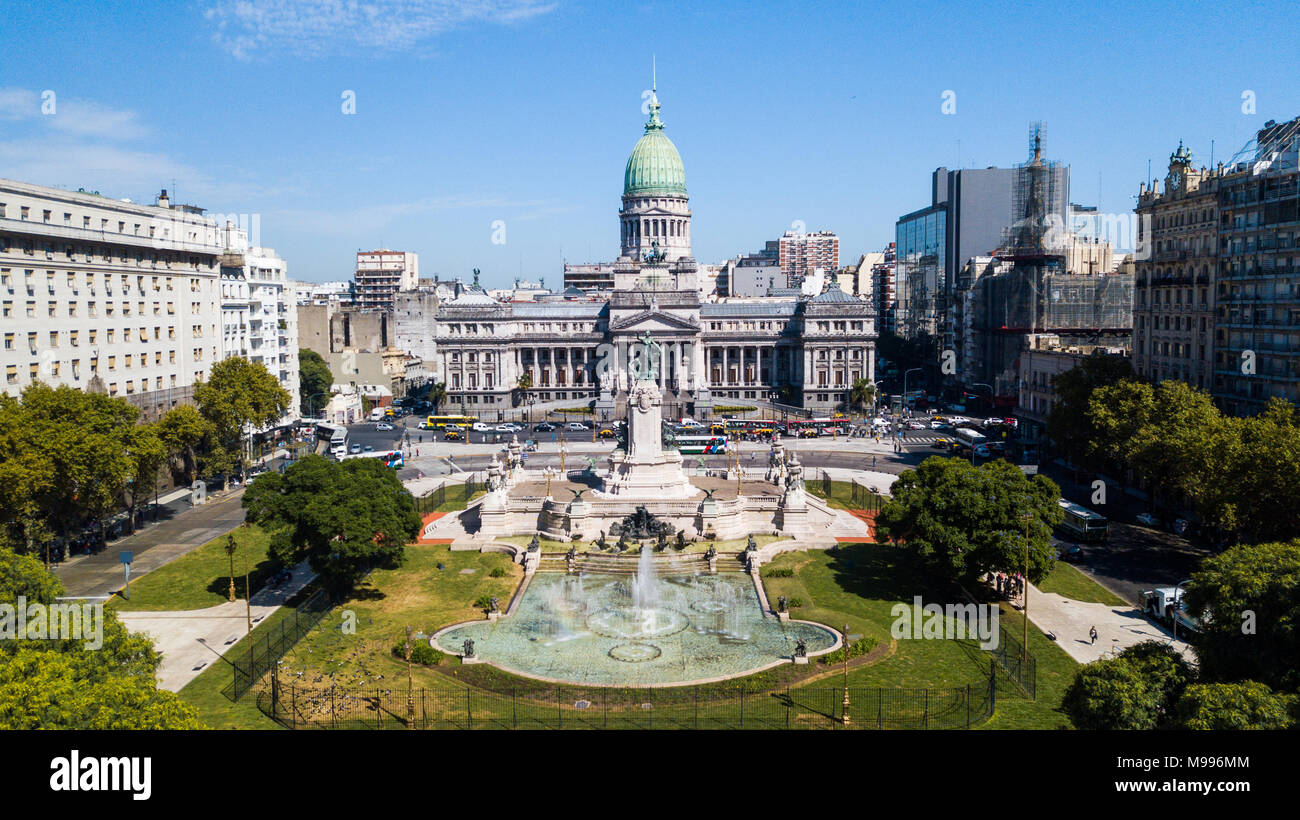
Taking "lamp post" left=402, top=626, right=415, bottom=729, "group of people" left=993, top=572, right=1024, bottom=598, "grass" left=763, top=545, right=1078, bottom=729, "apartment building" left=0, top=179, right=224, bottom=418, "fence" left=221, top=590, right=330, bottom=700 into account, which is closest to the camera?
"lamp post" left=402, top=626, right=415, bottom=729

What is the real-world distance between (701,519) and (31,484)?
42.2m

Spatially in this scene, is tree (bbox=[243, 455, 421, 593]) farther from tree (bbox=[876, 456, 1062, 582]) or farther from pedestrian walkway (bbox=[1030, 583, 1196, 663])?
pedestrian walkway (bbox=[1030, 583, 1196, 663])

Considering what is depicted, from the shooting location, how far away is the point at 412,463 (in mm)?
108688

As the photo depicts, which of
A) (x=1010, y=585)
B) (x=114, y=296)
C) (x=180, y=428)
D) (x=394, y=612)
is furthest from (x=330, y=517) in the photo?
(x=114, y=296)

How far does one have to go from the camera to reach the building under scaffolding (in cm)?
12962

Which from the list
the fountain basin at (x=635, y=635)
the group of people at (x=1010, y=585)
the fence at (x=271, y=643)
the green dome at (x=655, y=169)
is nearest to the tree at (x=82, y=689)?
the fence at (x=271, y=643)

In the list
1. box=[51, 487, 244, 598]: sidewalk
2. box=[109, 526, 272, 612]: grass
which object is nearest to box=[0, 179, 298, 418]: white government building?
box=[51, 487, 244, 598]: sidewalk

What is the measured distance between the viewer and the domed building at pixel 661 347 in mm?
155125

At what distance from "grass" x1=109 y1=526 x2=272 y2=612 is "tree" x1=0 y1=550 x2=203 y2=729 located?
77.0 ft

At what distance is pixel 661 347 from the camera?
158 m

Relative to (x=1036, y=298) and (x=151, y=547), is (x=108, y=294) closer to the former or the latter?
(x=151, y=547)

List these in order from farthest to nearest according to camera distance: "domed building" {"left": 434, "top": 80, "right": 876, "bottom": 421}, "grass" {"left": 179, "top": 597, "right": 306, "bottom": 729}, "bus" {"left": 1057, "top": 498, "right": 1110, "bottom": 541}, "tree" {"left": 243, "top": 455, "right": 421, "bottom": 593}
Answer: "domed building" {"left": 434, "top": 80, "right": 876, "bottom": 421}
"bus" {"left": 1057, "top": 498, "right": 1110, "bottom": 541}
"tree" {"left": 243, "top": 455, "right": 421, "bottom": 593}
"grass" {"left": 179, "top": 597, "right": 306, "bottom": 729}

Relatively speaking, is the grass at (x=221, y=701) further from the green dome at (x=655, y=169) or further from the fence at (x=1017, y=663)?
the green dome at (x=655, y=169)

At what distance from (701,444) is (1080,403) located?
46.0m
